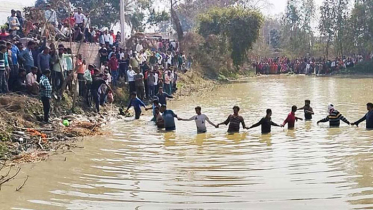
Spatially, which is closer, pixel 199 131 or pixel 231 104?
pixel 199 131

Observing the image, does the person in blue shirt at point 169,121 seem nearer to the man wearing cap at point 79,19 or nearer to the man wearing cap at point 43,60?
the man wearing cap at point 43,60

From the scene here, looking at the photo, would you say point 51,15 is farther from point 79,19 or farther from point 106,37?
point 106,37

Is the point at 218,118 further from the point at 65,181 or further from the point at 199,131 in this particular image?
the point at 65,181

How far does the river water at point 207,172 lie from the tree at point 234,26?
89.4ft

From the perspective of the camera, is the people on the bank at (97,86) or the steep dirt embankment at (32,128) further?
the people on the bank at (97,86)

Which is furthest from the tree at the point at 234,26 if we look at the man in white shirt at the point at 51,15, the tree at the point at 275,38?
the tree at the point at 275,38

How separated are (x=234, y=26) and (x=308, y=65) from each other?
10692 millimetres

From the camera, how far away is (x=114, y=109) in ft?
64.8

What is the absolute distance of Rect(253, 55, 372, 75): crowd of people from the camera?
153 feet

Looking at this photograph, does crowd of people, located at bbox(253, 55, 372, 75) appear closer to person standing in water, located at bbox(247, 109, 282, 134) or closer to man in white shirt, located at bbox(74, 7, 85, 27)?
man in white shirt, located at bbox(74, 7, 85, 27)

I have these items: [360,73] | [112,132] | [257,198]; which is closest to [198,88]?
[112,132]

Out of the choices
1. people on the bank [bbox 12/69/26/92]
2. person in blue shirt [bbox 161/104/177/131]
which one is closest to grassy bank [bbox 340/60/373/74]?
person in blue shirt [bbox 161/104/177/131]

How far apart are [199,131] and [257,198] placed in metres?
6.92

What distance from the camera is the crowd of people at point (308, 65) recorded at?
46.7 m
